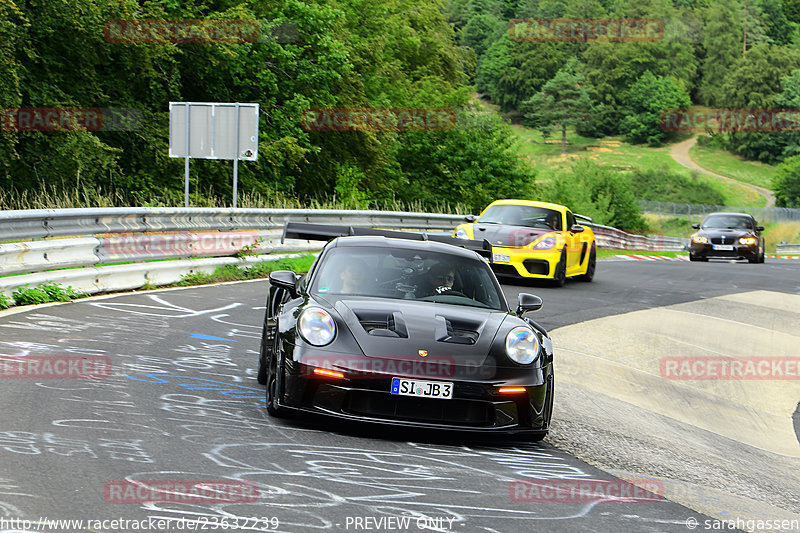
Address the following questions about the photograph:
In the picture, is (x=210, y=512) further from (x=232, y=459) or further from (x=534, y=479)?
(x=534, y=479)

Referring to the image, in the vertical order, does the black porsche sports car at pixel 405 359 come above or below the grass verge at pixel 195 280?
above

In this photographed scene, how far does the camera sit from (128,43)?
92.2ft

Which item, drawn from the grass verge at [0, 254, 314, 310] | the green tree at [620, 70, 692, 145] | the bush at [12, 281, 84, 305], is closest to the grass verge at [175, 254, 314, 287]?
the grass verge at [0, 254, 314, 310]

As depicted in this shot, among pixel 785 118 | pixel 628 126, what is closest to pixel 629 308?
pixel 785 118

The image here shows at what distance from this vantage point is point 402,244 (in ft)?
25.9

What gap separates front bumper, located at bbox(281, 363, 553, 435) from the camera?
243 inches

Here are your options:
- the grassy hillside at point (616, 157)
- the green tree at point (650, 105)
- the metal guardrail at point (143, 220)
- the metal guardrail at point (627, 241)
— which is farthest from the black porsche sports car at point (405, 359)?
the green tree at point (650, 105)

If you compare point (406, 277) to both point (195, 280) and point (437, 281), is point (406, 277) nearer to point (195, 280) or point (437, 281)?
point (437, 281)

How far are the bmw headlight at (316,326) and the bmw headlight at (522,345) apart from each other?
3.64 ft

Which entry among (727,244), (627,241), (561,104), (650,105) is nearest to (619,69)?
(650,105)

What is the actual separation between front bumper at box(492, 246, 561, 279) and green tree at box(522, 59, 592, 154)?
477ft

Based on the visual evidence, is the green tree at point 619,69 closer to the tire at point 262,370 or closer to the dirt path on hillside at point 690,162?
the dirt path on hillside at point 690,162

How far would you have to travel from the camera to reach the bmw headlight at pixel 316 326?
21.0ft

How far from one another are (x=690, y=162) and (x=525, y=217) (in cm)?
14002
